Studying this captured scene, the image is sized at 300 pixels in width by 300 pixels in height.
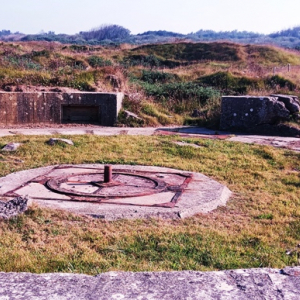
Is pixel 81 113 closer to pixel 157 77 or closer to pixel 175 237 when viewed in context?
pixel 175 237

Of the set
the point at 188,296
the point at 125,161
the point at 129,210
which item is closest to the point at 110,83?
the point at 125,161

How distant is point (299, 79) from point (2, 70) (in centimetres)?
1021

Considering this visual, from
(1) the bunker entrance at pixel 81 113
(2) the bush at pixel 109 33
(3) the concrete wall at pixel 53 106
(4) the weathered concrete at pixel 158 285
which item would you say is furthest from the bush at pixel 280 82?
(2) the bush at pixel 109 33

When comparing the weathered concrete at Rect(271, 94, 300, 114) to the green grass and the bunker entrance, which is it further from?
the green grass

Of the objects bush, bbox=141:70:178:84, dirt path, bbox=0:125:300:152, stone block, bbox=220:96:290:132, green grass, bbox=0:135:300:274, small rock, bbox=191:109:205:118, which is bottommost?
dirt path, bbox=0:125:300:152

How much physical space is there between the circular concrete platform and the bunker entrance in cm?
476

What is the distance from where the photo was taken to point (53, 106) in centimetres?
1084

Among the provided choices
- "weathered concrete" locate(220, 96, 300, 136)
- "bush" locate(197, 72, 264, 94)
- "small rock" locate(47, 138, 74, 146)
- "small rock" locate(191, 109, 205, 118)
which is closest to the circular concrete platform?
"small rock" locate(47, 138, 74, 146)

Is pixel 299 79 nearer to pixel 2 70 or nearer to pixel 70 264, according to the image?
pixel 2 70

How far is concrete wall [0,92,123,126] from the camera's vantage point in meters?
10.5

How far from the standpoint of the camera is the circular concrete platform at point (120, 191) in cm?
465

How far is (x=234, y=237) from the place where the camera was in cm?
408

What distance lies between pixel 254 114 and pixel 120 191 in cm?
592

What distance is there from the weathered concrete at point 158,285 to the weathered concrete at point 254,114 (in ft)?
26.9
